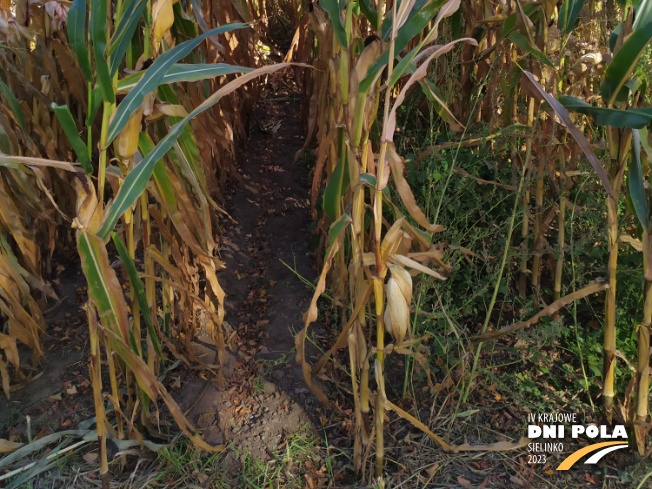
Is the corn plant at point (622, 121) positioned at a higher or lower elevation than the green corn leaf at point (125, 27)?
lower

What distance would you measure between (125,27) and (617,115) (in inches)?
47.6

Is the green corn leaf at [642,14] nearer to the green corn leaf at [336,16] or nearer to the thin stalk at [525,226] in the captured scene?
the thin stalk at [525,226]

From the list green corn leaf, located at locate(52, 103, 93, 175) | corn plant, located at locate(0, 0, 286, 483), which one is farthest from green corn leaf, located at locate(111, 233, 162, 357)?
green corn leaf, located at locate(52, 103, 93, 175)

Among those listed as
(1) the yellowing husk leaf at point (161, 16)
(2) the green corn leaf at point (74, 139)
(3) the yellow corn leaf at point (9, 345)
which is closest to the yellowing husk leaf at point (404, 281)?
(2) the green corn leaf at point (74, 139)

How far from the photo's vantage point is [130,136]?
1319 millimetres

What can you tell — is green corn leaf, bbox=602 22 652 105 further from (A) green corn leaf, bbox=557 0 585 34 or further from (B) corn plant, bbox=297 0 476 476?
(B) corn plant, bbox=297 0 476 476

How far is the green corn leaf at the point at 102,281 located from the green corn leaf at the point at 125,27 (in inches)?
17.0

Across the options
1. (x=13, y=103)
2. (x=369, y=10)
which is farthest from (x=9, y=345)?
(x=369, y=10)

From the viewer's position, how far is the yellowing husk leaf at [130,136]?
1.30 metres

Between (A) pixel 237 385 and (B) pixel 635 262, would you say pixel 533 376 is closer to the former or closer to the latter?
(B) pixel 635 262

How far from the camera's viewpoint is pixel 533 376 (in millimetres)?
1927

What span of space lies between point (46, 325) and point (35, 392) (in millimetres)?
312

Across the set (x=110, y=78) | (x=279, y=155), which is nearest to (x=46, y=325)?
(x=110, y=78)

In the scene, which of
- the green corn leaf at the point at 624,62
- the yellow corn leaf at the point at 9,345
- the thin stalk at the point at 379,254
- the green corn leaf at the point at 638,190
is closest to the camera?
the thin stalk at the point at 379,254
